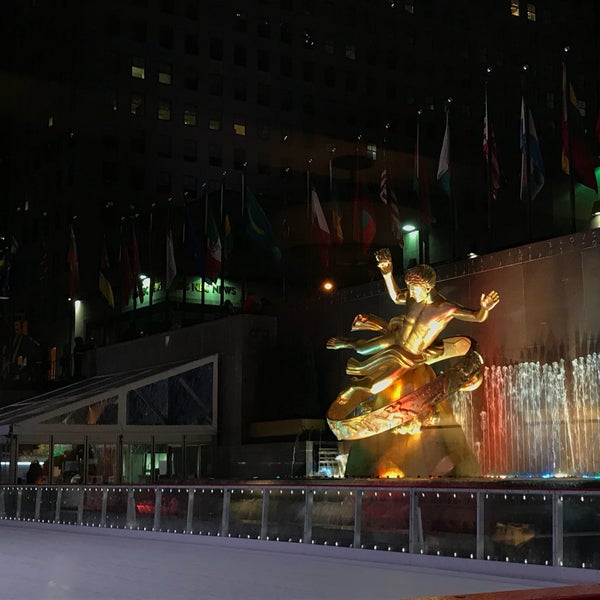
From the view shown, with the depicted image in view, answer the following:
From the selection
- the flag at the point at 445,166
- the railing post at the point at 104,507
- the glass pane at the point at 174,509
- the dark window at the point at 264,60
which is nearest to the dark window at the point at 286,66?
the dark window at the point at 264,60

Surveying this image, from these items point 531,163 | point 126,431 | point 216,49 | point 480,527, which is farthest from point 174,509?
point 216,49

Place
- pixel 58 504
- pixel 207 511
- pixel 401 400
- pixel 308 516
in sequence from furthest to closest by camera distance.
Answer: pixel 58 504 < pixel 401 400 < pixel 207 511 < pixel 308 516

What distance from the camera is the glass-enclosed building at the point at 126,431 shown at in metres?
29.5

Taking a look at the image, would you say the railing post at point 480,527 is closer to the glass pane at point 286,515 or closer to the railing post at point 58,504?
the glass pane at point 286,515

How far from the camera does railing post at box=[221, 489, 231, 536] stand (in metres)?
16.3

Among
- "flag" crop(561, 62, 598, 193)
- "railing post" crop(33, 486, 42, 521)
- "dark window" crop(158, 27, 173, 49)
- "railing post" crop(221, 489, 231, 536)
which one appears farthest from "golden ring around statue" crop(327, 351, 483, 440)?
"dark window" crop(158, 27, 173, 49)

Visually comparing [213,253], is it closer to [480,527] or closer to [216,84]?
[480,527]

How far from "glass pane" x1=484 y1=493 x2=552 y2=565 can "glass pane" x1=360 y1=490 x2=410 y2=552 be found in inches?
56.6

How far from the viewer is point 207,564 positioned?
13609mm

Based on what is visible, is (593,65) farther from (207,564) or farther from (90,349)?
(207,564)

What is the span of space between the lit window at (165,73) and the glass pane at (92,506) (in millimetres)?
52013

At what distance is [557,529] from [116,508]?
10.1m

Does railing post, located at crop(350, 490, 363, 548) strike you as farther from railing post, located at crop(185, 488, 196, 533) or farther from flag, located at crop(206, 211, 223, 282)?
flag, located at crop(206, 211, 223, 282)

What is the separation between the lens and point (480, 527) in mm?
12352
